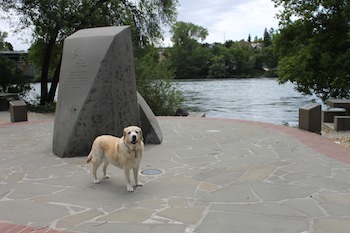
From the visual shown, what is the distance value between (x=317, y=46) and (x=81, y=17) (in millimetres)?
10791

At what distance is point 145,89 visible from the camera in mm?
17234

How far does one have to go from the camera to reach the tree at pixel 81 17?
603 inches

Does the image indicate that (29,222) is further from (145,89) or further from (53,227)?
(145,89)

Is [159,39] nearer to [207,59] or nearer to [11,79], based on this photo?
[11,79]

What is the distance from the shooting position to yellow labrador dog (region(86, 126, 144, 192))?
412cm

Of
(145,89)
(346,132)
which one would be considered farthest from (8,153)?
(145,89)

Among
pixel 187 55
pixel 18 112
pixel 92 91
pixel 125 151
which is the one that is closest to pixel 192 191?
pixel 125 151

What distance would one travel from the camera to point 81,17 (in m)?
15.9

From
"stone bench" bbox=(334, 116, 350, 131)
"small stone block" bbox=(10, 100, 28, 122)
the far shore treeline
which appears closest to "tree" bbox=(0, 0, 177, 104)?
the far shore treeline

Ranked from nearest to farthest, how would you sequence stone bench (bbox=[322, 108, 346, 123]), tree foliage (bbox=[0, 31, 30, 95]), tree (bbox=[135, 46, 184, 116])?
1. stone bench (bbox=[322, 108, 346, 123])
2. tree (bbox=[135, 46, 184, 116])
3. tree foliage (bbox=[0, 31, 30, 95])

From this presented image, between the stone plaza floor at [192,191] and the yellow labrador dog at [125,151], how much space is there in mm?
347

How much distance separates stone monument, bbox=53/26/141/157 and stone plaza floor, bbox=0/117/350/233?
489 mm

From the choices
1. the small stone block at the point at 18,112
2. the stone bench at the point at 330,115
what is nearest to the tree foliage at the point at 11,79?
the small stone block at the point at 18,112

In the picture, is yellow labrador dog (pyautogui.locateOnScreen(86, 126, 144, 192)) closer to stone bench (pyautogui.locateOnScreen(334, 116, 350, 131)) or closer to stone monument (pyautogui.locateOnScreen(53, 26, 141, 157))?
stone monument (pyautogui.locateOnScreen(53, 26, 141, 157))
